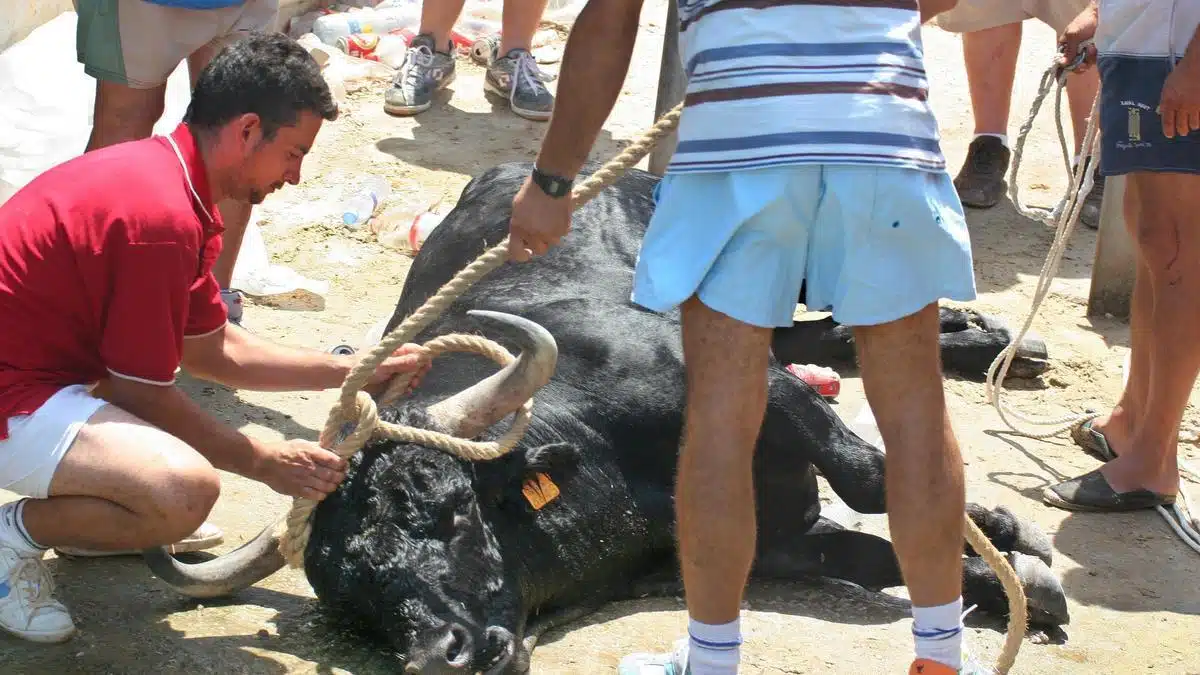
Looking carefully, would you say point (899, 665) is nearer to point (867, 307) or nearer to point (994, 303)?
point (867, 307)

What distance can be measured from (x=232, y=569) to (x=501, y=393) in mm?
850

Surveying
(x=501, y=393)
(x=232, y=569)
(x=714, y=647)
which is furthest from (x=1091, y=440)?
(x=232, y=569)

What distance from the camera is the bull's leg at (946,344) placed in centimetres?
595

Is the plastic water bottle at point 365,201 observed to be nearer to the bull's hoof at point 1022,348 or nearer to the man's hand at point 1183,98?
the bull's hoof at point 1022,348

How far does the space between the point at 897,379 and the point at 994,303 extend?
12.6 ft

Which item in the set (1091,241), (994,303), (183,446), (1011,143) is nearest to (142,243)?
(183,446)

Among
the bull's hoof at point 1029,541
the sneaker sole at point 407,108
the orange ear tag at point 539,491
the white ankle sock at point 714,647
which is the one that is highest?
the white ankle sock at point 714,647

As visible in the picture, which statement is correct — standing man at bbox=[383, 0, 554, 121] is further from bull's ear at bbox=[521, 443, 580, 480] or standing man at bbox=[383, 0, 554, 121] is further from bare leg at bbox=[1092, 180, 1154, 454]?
bull's ear at bbox=[521, 443, 580, 480]

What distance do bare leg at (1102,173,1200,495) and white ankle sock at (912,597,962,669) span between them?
1908mm

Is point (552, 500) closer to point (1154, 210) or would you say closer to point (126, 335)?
point (126, 335)

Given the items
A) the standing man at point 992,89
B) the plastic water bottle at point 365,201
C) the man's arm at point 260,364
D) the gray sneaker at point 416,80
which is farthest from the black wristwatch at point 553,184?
the gray sneaker at point 416,80

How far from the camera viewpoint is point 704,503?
2871 millimetres

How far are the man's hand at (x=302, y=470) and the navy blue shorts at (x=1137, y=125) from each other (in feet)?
8.31

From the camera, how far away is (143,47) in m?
5.30
